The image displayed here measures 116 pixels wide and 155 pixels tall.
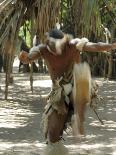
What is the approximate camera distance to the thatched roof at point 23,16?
10.0 meters

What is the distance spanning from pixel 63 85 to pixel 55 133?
0.53 metres

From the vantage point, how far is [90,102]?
6.06 meters

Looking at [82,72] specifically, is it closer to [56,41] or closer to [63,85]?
[63,85]

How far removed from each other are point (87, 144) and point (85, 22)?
283cm

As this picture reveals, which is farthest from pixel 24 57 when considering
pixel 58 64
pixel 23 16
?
pixel 23 16

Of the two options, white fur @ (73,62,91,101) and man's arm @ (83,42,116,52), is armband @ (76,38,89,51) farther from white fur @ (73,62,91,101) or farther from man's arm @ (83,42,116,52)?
white fur @ (73,62,91,101)

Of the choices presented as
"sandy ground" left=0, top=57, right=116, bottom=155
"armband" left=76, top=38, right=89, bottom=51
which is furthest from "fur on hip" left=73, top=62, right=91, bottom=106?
"sandy ground" left=0, top=57, right=116, bottom=155

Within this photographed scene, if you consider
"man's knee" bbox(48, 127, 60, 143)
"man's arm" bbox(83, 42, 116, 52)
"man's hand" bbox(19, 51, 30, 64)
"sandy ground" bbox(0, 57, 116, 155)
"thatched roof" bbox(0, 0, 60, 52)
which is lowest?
"sandy ground" bbox(0, 57, 116, 155)

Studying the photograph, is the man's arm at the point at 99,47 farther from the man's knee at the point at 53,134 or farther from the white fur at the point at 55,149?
the white fur at the point at 55,149

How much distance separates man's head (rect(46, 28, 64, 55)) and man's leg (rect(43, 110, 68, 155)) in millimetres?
682

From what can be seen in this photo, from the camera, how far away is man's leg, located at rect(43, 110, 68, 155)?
598 centimetres

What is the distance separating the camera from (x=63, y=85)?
6043 mm

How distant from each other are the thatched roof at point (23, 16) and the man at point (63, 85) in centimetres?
389

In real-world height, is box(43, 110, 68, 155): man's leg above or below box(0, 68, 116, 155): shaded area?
above
